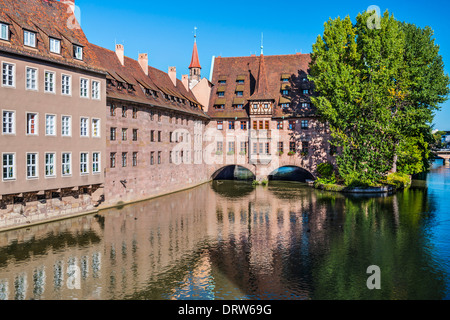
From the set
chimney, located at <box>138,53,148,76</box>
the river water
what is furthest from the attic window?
the river water

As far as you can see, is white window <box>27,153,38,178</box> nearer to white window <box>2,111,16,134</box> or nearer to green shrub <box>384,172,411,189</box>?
white window <box>2,111,16,134</box>

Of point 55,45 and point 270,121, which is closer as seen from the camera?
point 55,45

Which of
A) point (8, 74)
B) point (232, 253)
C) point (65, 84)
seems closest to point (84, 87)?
point (65, 84)

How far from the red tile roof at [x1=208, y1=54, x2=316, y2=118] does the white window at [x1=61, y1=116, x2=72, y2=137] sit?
31891 mm

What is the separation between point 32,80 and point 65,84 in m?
3.03

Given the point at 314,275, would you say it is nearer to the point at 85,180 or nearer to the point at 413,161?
the point at 85,180

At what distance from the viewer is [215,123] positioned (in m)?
64.3

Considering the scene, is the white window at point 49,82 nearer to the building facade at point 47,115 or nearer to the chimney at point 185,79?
the building facade at point 47,115

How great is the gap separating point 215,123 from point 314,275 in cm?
4518

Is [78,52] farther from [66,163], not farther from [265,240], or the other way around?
[265,240]

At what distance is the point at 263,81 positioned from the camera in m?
60.2
